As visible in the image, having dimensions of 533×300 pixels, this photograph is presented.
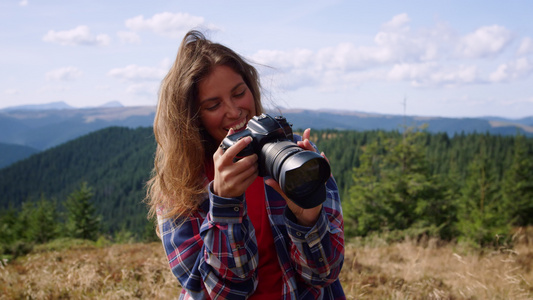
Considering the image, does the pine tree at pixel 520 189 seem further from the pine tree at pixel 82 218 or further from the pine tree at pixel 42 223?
the pine tree at pixel 42 223

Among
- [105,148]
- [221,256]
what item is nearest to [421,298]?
[221,256]

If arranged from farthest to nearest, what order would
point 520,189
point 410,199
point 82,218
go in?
point 82,218 → point 520,189 → point 410,199

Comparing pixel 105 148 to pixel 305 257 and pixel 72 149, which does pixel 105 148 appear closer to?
pixel 72 149

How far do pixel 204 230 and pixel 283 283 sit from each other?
0.44m

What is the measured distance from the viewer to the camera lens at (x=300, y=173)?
1.15m

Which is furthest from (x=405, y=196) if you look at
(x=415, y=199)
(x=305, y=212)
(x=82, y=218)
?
(x=82, y=218)

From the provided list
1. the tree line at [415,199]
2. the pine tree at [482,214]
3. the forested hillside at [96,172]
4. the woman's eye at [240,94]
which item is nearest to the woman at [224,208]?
the woman's eye at [240,94]

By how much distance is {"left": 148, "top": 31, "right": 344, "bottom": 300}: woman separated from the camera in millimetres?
1381

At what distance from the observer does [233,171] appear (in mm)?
1312

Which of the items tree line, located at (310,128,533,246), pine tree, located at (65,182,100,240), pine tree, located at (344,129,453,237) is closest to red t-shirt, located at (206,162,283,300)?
tree line, located at (310,128,533,246)

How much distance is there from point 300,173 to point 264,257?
1.91ft

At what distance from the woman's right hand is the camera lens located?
96 millimetres

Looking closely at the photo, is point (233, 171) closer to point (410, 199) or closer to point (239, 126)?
point (239, 126)

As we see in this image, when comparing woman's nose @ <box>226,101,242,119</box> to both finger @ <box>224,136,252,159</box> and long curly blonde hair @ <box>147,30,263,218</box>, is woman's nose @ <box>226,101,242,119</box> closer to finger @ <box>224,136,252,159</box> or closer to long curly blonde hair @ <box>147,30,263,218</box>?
long curly blonde hair @ <box>147,30,263,218</box>
